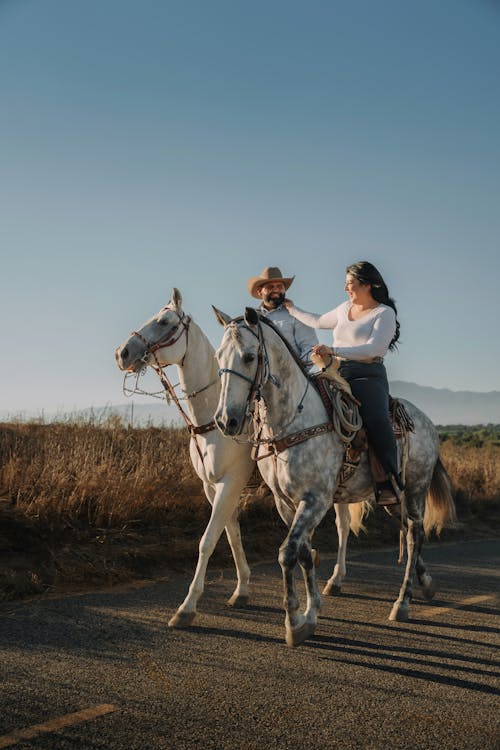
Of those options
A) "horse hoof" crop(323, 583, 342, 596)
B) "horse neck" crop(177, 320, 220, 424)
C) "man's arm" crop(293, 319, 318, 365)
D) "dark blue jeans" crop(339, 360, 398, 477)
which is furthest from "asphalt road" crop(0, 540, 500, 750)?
"man's arm" crop(293, 319, 318, 365)

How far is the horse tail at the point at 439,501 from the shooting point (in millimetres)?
7688

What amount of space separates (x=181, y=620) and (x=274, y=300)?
336 centimetres

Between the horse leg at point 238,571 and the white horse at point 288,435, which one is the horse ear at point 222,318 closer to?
the white horse at point 288,435

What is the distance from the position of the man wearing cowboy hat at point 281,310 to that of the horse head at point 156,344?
3.59 feet

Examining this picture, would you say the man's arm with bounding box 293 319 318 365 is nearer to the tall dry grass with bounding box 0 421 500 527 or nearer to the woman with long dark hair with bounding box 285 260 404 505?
the woman with long dark hair with bounding box 285 260 404 505

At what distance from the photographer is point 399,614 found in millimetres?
6320

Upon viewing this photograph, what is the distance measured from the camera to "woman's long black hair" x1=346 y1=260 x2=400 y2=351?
253 inches

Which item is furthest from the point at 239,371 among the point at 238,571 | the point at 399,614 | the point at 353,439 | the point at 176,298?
the point at 399,614

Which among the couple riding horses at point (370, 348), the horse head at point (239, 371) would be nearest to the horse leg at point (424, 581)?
the couple riding horses at point (370, 348)

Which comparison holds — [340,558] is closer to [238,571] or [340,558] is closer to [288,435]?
[238,571]

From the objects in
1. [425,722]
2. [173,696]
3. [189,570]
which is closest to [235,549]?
[189,570]

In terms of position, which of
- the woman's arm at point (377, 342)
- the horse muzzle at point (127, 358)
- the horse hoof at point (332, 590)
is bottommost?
the horse hoof at point (332, 590)

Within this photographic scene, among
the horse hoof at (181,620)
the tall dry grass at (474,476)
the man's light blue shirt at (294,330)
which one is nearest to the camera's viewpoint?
the horse hoof at (181,620)

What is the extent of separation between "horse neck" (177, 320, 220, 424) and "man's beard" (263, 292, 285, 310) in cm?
97
